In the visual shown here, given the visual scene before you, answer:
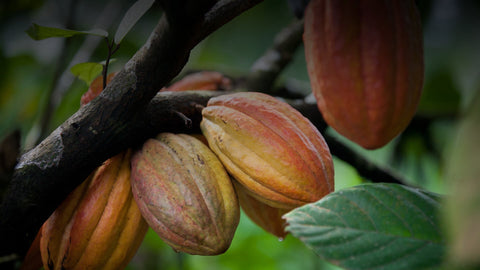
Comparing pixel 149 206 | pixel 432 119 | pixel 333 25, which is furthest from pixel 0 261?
pixel 432 119

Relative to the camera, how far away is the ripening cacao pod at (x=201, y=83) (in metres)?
0.92

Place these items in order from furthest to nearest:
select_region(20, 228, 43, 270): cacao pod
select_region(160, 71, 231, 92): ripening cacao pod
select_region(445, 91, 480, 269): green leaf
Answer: select_region(160, 71, 231, 92): ripening cacao pod
select_region(20, 228, 43, 270): cacao pod
select_region(445, 91, 480, 269): green leaf

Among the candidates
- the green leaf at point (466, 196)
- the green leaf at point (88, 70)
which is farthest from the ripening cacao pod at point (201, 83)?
the green leaf at point (466, 196)

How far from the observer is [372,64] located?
0.47m

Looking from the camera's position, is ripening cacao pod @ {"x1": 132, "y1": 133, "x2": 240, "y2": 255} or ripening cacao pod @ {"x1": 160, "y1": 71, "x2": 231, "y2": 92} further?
ripening cacao pod @ {"x1": 160, "y1": 71, "x2": 231, "y2": 92}

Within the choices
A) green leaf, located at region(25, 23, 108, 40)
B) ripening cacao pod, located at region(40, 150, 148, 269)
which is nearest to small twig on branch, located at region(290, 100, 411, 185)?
Answer: ripening cacao pod, located at region(40, 150, 148, 269)

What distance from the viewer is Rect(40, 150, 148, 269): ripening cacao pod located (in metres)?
0.64

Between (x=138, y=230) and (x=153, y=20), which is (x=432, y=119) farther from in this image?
(x=138, y=230)

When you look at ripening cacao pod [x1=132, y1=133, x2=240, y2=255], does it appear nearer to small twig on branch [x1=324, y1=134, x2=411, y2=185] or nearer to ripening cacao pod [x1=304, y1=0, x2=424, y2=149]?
ripening cacao pod [x1=304, y1=0, x2=424, y2=149]

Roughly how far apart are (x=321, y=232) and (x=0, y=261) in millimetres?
512

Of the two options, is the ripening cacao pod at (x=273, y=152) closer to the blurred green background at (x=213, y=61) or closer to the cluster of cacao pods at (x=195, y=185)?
the cluster of cacao pods at (x=195, y=185)

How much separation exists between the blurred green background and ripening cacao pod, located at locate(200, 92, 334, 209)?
0.51 m

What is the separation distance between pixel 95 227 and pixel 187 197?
189 mm

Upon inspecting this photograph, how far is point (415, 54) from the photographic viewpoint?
0.48 metres
